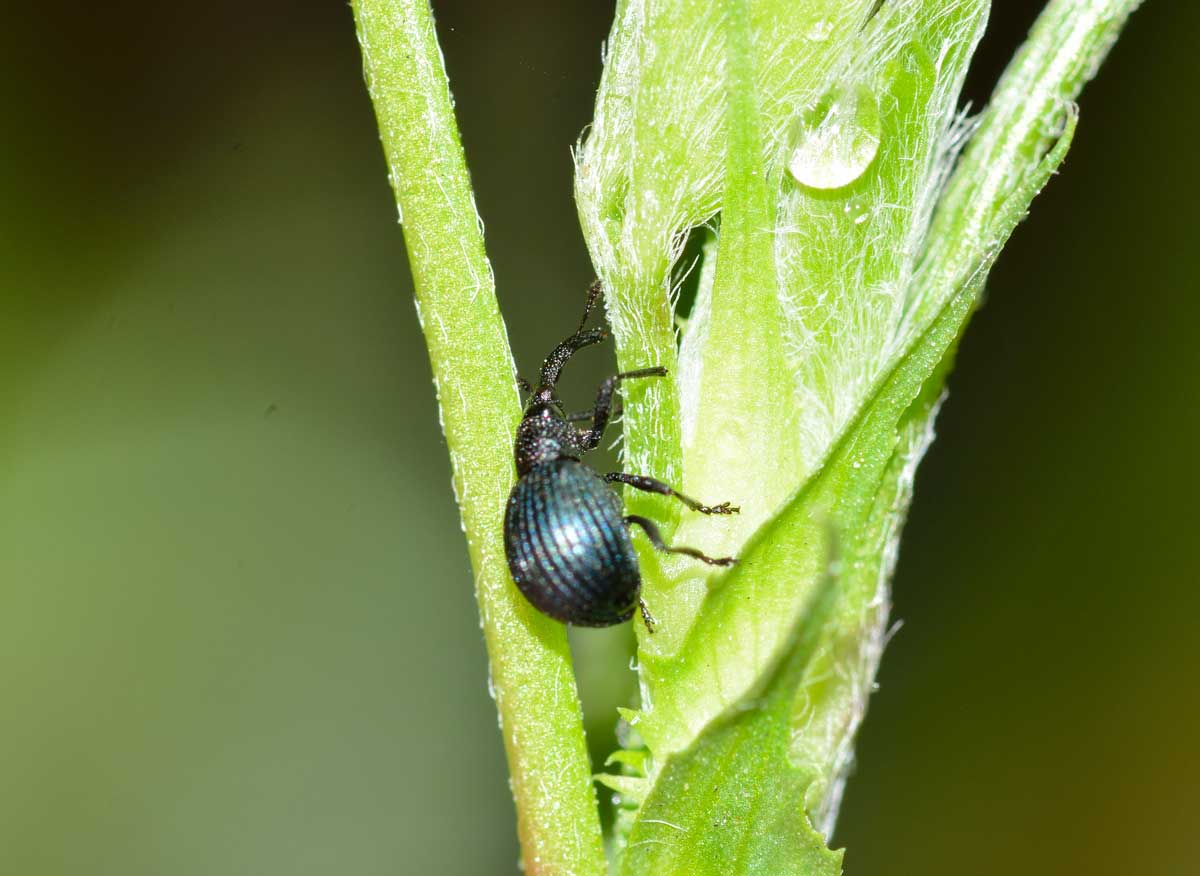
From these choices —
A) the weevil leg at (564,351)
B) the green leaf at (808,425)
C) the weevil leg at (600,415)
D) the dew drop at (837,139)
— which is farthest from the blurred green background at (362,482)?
the dew drop at (837,139)

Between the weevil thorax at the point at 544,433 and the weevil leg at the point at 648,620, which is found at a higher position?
the weevil thorax at the point at 544,433

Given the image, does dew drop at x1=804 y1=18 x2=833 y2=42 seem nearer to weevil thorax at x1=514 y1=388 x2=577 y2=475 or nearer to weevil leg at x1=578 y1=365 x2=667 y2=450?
weevil leg at x1=578 y1=365 x2=667 y2=450

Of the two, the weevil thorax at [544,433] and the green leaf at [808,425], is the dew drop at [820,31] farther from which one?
the weevil thorax at [544,433]

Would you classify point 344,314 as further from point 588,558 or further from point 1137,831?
point 1137,831

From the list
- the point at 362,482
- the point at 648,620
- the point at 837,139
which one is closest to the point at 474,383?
the point at 648,620

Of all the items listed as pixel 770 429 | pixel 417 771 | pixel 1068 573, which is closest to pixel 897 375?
pixel 770 429

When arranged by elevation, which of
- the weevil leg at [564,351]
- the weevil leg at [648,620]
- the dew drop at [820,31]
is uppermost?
the dew drop at [820,31]
